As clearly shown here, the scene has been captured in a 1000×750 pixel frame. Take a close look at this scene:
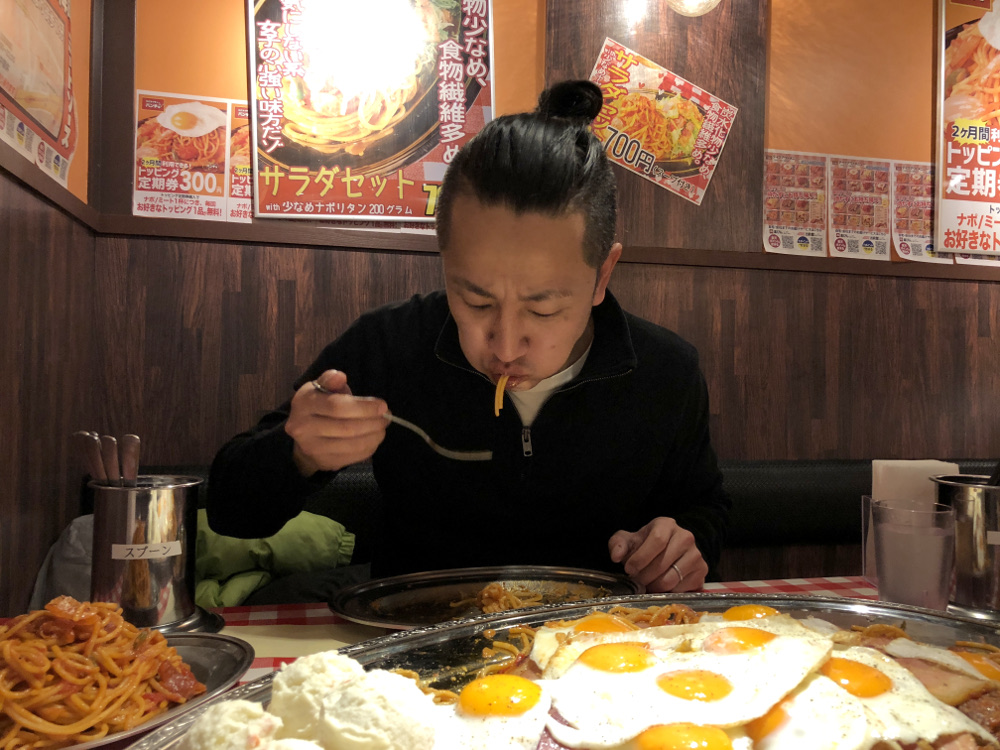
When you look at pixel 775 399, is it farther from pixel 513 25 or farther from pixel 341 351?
pixel 341 351

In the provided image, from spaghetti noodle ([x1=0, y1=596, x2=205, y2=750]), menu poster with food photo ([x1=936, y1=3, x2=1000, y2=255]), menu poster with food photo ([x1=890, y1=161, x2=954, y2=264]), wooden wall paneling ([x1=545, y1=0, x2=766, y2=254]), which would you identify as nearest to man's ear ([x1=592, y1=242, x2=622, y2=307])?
spaghetti noodle ([x1=0, y1=596, x2=205, y2=750])

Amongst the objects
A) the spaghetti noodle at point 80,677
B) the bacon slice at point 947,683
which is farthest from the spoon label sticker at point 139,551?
the bacon slice at point 947,683

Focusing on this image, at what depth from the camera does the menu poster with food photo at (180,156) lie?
9.52 feet

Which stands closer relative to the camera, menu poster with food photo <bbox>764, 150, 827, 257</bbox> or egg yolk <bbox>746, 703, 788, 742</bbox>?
egg yolk <bbox>746, 703, 788, 742</bbox>

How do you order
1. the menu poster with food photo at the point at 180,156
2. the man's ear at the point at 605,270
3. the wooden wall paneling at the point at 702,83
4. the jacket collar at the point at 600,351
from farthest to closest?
1. the wooden wall paneling at the point at 702,83
2. the menu poster with food photo at the point at 180,156
3. the jacket collar at the point at 600,351
4. the man's ear at the point at 605,270

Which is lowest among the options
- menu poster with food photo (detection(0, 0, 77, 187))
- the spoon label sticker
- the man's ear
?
the spoon label sticker

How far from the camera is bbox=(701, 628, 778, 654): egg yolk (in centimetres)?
101

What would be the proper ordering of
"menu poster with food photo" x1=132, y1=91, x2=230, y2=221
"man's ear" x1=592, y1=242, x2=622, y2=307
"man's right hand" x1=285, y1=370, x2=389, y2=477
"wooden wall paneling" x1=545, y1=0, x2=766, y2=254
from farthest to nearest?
1. "wooden wall paneling" x1=545, y1=0, x2=766, y2=254
2. "menu poster with food photo" x1=132, y1=91, x2=230, y2=221
3. "man's ear" x1=592, y1=242, x2=622, y2=307
4. "man's right hand" x1=285, y1=370, x2=389, y2=477

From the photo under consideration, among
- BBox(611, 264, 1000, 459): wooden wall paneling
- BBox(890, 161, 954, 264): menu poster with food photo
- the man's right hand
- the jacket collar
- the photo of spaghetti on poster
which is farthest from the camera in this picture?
BBox(890, 161, 954, 264): menu poster with food photo

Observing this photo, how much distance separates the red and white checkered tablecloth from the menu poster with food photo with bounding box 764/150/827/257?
7.17 ft

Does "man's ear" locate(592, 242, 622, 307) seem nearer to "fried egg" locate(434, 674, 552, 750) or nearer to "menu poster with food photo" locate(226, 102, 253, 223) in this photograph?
"fried egg" locate(434, 674, 552, 750)

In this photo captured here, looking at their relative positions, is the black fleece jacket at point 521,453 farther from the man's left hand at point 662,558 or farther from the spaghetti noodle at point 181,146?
the spaghetti noodle at point 181,146

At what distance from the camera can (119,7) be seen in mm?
2869

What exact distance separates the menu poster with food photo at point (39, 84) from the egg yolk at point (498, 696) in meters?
1.93
